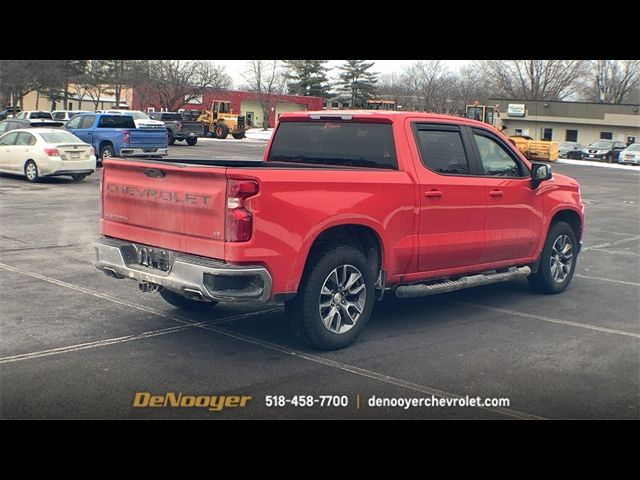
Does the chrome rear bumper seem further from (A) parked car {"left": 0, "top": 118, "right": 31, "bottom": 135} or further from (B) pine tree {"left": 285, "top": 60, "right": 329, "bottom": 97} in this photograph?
(B) pine tree {"left": 285, "top": 60, "right": 329, "bottom": 97}

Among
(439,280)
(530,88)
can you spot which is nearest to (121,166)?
(439,280)

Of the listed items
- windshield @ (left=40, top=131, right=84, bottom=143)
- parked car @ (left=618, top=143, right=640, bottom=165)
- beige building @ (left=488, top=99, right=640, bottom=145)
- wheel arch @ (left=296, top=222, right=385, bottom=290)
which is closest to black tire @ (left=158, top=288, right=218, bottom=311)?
wheel arch @ (left=296, top=222, right=385, bottom=290)

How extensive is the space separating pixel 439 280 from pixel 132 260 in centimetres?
288

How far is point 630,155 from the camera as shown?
158 ft

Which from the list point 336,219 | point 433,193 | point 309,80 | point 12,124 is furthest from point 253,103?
point 336,219

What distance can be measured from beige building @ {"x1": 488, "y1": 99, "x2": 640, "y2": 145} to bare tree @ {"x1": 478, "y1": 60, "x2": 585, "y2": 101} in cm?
1478

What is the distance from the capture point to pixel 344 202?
6.40 metres

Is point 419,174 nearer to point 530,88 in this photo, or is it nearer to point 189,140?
point 189,140

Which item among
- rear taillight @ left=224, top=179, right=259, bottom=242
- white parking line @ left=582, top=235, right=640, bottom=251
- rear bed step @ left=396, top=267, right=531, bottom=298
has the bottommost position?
white parking line @ left=582, top=235, right=640, bottom=251

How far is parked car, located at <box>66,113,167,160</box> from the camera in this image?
25984 mm

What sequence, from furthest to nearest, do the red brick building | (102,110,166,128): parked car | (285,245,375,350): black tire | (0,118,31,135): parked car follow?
the red brick building
(102,110,166,128): parked car
(0,118,31,135): parked car
(285,245,375,350): black tire

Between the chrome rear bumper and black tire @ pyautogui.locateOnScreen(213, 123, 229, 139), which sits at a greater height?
black tire @ pyautogui.locateOnScreen(213, 123, 229, 139)

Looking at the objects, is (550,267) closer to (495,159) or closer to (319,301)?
(495,159)

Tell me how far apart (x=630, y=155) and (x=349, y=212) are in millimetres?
46068
